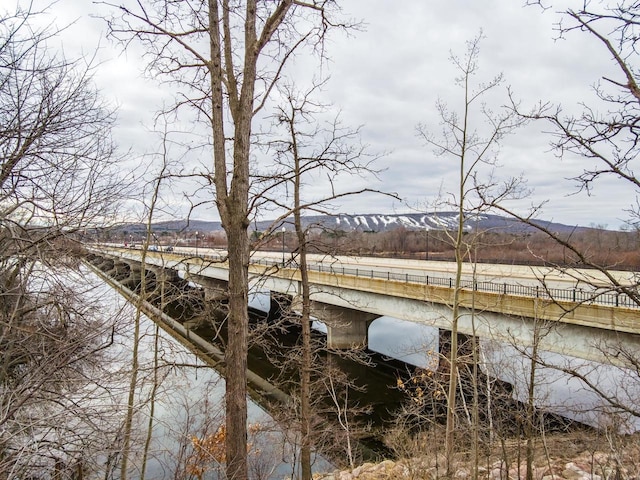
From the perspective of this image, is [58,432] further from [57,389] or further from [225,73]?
[225,73]

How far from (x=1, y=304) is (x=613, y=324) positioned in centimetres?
1423

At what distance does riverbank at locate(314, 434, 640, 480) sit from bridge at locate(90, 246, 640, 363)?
87.0 inches

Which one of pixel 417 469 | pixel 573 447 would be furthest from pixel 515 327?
pixel 417 469

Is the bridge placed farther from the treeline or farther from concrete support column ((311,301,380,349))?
the treeline

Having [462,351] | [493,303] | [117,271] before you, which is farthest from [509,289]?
[117,271]

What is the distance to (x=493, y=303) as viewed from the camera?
13688mm

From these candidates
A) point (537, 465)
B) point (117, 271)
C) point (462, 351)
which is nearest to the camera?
point (537, 465)

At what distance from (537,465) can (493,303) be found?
15.4 ft

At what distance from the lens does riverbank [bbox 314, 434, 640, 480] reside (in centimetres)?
952

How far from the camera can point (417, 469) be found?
32.5 ft

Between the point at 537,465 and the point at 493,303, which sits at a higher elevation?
the point at 493,303

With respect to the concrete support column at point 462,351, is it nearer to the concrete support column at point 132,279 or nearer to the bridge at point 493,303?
the bridge at point 493,303

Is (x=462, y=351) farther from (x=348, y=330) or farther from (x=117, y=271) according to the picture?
(x=117, y=271)

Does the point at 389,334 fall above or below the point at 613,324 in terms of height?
below
